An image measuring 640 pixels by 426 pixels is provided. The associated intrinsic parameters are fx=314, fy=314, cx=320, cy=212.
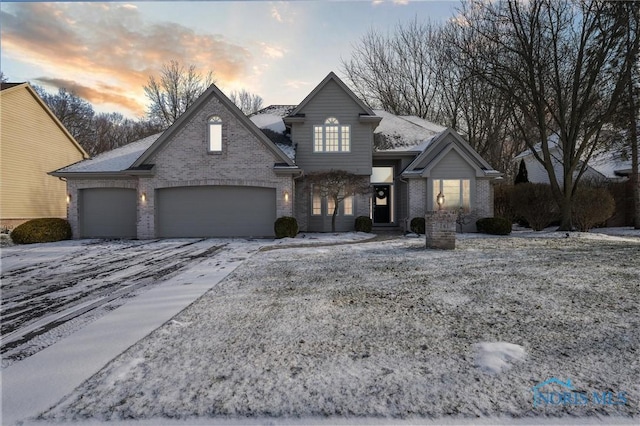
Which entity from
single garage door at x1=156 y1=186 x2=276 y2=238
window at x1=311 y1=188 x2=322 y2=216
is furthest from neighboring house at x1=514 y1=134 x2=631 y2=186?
single garage door at x1=156 y1=186 x2=276 y2=238

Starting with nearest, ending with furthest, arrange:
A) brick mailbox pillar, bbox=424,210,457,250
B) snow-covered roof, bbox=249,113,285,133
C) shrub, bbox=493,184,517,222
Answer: brick mailbox pillar, bbox=424,210,457,250, snow-covered roof, bbox=249,113,285,133, shrub, bbox=493,184,517,222

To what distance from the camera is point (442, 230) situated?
9453 millimetres

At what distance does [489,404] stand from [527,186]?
17.4 meters

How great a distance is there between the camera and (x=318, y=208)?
15727mm

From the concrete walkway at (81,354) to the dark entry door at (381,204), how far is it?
13062 mm

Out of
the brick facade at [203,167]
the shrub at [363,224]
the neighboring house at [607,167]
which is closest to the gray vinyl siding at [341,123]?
the brick facade at [203,167]

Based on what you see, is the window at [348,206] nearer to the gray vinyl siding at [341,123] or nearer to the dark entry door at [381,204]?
the gray vinyl siding at [341,123]

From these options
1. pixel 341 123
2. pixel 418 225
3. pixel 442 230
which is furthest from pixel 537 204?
pixel 341 123

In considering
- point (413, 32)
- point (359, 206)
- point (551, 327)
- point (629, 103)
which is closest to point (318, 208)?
point (359, 206)

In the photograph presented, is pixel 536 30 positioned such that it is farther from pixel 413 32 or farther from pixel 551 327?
pixel 551 327

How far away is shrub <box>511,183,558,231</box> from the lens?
51.3 feet

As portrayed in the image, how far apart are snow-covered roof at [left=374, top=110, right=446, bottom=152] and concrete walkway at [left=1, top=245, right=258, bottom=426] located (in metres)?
13.7

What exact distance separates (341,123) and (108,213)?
39.0 ft

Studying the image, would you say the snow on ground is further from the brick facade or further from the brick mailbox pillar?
the brick mailbox pillar
